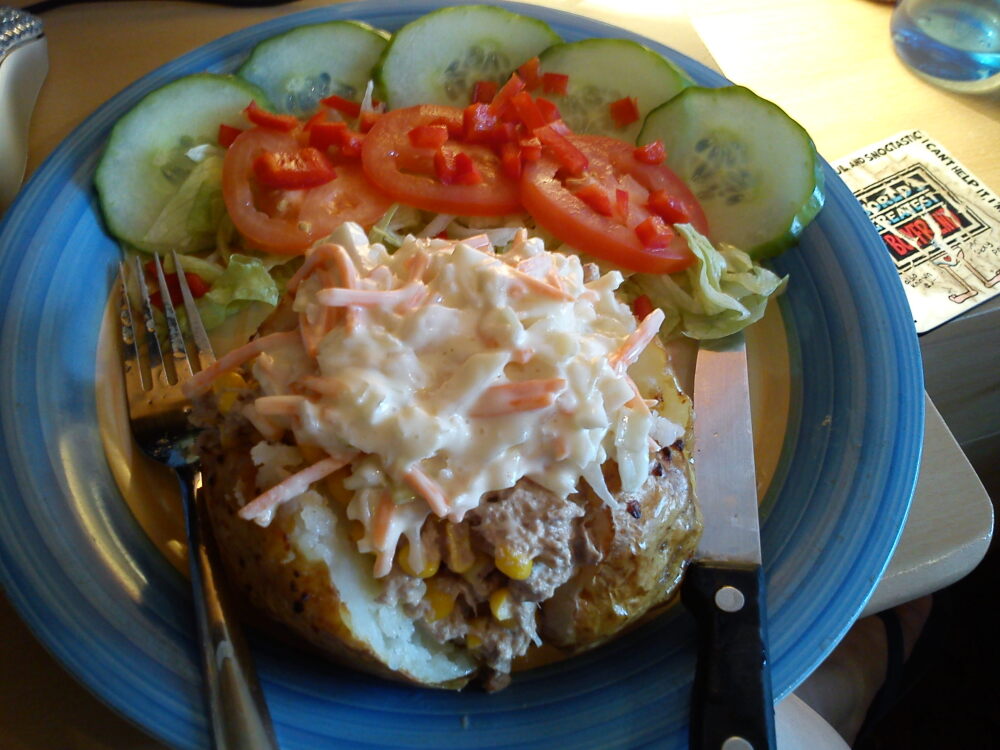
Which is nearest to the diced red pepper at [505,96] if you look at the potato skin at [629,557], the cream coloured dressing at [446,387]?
the cream coloured dressing at [446,387]

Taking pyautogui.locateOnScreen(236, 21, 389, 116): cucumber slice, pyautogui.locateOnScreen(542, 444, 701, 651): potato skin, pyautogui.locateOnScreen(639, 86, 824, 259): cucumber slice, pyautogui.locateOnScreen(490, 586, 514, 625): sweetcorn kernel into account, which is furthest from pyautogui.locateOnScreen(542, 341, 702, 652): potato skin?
pyautogui.locateOnScreen(236, 21, 389, 116): cucumber slice

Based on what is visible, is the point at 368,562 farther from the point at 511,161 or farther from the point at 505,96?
the point at 505,96

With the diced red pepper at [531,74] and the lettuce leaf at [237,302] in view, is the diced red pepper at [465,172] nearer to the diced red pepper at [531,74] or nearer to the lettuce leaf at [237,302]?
the diced red pepper at [531,74]

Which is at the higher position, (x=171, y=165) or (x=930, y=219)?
(x=171, y=165)

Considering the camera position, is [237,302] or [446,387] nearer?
[446,387]

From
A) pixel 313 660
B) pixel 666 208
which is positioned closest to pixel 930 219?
pixel 666 208

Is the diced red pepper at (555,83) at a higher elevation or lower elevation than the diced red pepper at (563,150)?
higher
